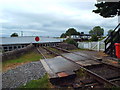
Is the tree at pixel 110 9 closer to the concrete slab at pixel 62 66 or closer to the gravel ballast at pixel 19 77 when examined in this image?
the concrete slab at pixel 62 66

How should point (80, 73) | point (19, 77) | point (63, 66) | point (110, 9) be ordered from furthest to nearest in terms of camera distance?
point (110, 9)
point (63, 66)
point (19, 77)
point (80, 73)

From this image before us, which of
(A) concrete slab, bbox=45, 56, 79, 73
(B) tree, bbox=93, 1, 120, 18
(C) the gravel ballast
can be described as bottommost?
(C) the gravel ballast

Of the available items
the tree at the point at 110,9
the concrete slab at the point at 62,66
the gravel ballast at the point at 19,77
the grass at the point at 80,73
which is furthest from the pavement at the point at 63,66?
the tree at the point at 110,9

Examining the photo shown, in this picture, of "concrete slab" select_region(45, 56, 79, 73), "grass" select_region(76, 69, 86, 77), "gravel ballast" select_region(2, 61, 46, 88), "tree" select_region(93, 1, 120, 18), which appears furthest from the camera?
"tree" select_region(93, 1, 120, 18)

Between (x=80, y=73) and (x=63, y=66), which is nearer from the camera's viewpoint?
(x=80, y=73)

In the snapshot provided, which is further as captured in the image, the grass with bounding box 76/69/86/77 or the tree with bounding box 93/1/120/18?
the tree with bounding box 93/1/120/18

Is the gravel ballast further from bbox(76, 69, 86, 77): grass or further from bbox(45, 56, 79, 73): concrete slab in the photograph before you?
bbox(76, 69, 86, 77): grass

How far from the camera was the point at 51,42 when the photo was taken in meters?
38.3

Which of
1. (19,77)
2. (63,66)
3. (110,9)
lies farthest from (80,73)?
(110,9)

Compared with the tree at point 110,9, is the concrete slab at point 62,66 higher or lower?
lower

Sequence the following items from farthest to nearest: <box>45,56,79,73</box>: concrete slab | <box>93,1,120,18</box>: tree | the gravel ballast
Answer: <box>93,1,120,18</box>: tree < <box>45,56,79,73</box>: concrete slab < the gravel ballast

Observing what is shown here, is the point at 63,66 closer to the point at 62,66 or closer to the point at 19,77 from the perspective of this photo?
the point at 62,66

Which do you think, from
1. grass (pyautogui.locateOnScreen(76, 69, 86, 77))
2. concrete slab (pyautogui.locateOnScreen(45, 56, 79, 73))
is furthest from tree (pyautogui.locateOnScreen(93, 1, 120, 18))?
grass (pyautogui.locateOnScreen(76, 69, 86, 77))

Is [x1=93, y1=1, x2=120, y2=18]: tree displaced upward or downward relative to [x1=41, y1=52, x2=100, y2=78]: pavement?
upward
